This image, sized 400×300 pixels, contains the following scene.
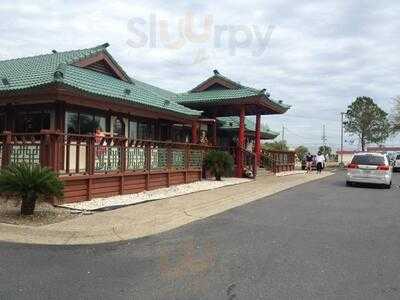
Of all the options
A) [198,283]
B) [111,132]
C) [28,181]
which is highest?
[111,132]

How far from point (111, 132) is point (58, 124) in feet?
10.1

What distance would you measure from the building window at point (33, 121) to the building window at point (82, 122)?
0.68m

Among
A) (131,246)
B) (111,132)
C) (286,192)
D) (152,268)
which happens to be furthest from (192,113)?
(152,268)

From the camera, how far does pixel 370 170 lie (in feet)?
76.7

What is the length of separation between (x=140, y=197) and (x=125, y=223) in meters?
4.81

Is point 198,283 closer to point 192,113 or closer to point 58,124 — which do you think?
point 58,124

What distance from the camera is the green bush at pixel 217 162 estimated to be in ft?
76.2

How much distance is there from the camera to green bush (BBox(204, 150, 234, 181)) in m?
23.2

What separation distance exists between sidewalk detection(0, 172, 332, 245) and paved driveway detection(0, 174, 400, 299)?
487 millimetres

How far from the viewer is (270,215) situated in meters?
12.9

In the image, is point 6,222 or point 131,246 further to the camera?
point 6,222

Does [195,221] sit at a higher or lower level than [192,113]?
lower

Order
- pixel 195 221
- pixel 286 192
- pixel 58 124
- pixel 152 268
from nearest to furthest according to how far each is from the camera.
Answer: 1. pixel 152 268
2. pixel 195 221
3. pixel 58 124
4. pixel 286 192

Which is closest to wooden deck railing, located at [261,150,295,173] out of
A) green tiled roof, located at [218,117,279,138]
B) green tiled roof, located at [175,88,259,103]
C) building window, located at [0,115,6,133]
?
green tiled roof, located at [218,117,279,138]
